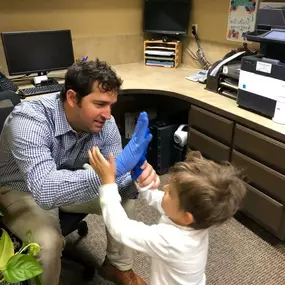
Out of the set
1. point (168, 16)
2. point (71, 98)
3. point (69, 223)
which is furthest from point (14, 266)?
point (168, 16)

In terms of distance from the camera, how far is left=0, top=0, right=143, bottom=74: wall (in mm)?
2531

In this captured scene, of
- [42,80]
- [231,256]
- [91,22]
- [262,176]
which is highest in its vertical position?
[91,22]

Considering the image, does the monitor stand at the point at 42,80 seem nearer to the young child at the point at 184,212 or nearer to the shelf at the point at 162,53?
the shelf at the point at 162,53

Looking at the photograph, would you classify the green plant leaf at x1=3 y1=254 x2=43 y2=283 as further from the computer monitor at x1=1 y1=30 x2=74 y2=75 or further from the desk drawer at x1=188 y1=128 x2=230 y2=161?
the computer monitor at x1=1 y1=30 x2=74 y2=75

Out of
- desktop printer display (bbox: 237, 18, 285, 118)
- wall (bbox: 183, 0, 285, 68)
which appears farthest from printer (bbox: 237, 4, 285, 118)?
wall (bbox: 183, 0, 285, 68)

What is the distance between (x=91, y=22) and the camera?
113 inches

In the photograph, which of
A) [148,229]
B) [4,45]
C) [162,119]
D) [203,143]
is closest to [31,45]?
[4,45]

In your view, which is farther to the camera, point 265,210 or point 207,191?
point 265,210

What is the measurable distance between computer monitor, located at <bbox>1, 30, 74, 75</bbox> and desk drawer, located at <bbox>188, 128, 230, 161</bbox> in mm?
1134

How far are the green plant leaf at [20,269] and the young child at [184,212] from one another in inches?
10.5

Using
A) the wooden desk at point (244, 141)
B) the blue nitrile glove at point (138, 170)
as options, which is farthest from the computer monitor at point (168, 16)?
the blue nitrile glove at point (138, 170)

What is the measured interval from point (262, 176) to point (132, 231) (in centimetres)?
111

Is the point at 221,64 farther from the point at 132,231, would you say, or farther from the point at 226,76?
the point at 132,231

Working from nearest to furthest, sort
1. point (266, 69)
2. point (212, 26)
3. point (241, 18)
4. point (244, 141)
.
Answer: point (266, 69)
point (244, 141)
point (241, 18)
point (212, 26)
